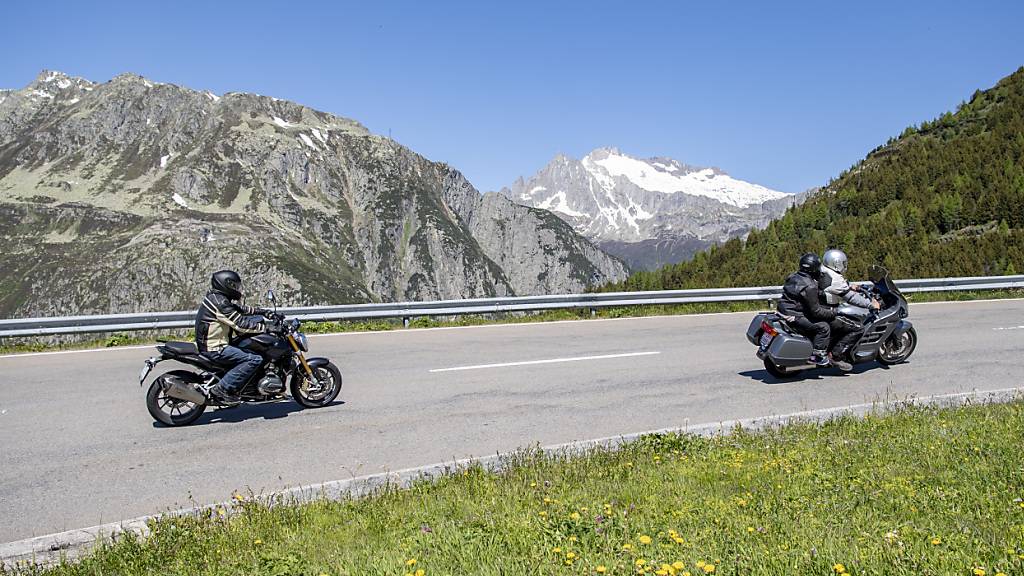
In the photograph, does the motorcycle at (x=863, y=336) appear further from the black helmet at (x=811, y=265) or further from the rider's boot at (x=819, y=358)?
the black helmet at (x=811, y=265)

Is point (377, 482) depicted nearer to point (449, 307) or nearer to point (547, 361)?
point (547, 361)

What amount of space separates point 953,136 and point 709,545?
10159 cm

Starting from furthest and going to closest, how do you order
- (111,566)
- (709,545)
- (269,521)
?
1. (269,521)
2. (111,566)
3. (709,545)

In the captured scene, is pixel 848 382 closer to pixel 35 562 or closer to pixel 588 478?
pixel 588 478

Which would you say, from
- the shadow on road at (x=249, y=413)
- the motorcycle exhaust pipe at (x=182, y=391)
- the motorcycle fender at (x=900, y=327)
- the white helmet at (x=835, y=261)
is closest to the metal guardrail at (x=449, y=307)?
the shadow on road at (x=249, y=413)

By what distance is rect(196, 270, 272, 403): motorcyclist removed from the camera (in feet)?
26.9

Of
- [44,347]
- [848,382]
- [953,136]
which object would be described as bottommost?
[848,382]

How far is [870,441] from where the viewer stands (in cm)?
626

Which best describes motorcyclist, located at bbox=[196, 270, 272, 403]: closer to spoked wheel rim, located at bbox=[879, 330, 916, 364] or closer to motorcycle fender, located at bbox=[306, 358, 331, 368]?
motorcycle fender, located at bbox=[306, 358, 331, 368]

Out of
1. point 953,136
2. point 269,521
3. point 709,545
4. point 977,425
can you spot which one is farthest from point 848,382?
point 953,136

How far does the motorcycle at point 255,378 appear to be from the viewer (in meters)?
8.09

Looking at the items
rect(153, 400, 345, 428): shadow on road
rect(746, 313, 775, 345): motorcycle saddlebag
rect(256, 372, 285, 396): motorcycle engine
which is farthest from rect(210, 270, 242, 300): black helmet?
rect(746, 313, 775, 345): motorcycle saddlebag

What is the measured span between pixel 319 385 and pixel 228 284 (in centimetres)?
164

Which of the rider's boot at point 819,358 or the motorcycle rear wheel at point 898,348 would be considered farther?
the motorcycle rear wheel at point 898,348
